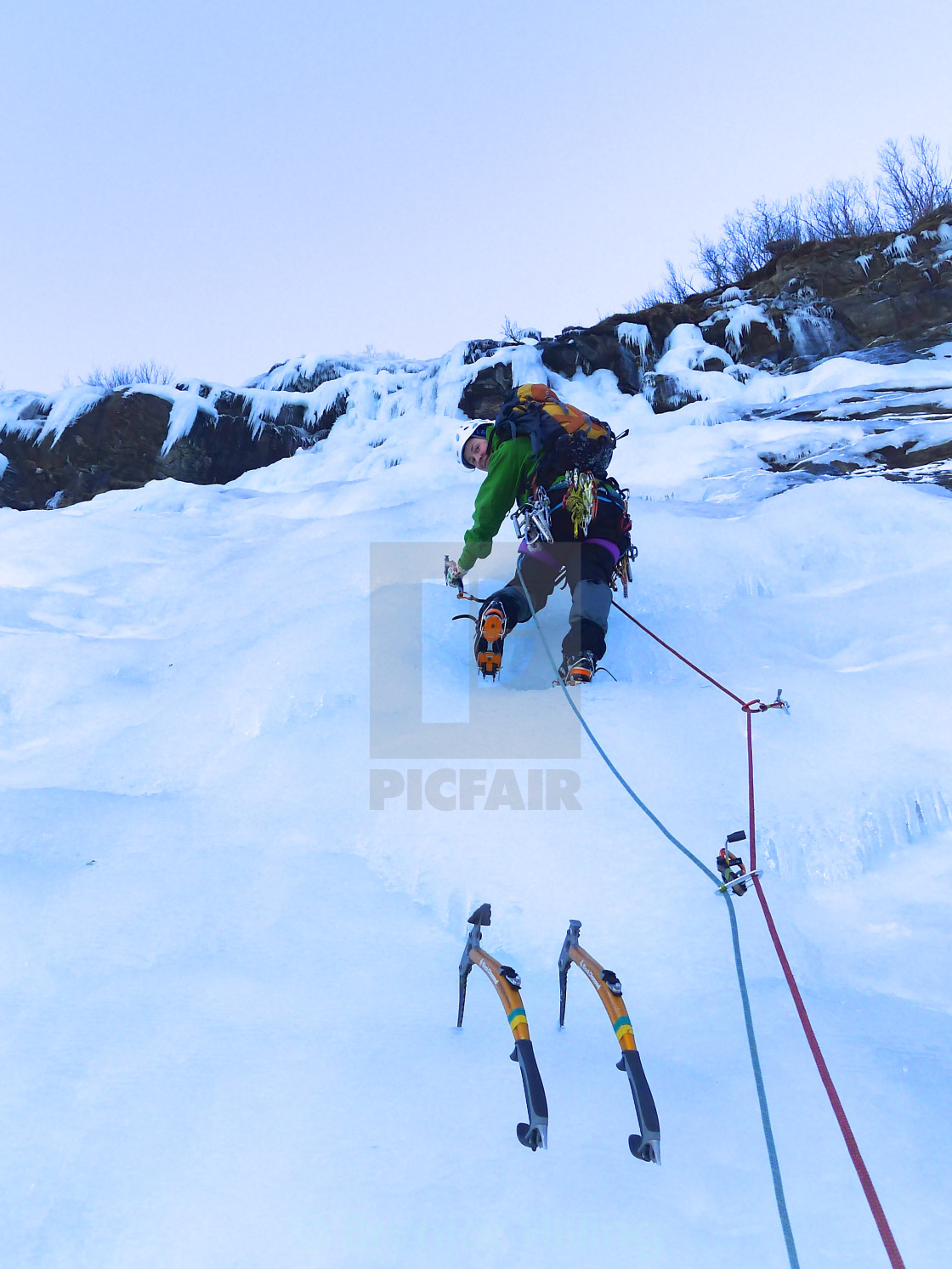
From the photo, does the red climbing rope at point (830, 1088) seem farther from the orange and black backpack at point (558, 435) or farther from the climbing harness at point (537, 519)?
the orange and black backpack at point (558, 435)

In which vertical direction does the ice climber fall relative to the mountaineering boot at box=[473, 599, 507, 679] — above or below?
above

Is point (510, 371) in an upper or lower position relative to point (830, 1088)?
upper

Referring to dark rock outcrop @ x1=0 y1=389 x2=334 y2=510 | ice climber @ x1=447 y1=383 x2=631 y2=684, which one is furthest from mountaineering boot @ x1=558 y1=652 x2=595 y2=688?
dark rock outcrop @ x1=0 y1=389 x2=334 y2=510

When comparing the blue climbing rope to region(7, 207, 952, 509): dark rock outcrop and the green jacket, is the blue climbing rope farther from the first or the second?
region(7, 207, 952, 509): dark rock outcrop

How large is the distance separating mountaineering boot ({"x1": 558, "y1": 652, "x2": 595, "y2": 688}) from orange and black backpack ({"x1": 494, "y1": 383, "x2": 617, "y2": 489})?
80cm

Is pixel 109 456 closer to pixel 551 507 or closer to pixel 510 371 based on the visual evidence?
pixel 510 371

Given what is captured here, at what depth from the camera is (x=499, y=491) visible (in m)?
3.10

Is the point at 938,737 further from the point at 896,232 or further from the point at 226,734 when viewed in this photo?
the point at 896,232

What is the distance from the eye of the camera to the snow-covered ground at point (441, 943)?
98cm

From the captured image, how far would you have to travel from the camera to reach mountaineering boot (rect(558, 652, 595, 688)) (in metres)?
2.57

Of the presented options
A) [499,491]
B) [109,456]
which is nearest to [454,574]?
[499,491]

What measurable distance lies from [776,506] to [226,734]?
322cm

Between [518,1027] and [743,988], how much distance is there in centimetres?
34

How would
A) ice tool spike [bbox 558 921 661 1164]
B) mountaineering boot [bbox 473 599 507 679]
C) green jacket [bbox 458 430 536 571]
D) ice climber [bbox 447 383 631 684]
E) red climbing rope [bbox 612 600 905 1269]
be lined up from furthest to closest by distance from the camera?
green jacket [bbox 458 430 536 571] → ice climber [bbox 447 383 631 684] → mountaineering boot [bbox 473 599 507 679] → ice tool spike [bbox 558 921 661 1164] → red climbing rope [bbox 612 600 905 1269]
